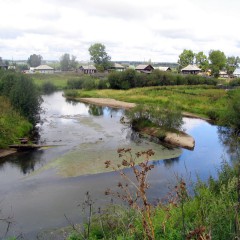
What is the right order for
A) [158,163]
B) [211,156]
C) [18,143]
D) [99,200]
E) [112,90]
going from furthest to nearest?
[112,90], [18,143], [211,156], [158,163], [99,200]

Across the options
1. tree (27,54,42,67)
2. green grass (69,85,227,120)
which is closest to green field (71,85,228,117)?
green grass (69,85,227,120)

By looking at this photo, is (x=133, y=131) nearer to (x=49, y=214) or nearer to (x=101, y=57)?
(x=49, y=214)

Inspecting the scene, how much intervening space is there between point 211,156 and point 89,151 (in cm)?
904

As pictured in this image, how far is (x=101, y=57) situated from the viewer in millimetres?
102688

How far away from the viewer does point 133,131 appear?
32.4m

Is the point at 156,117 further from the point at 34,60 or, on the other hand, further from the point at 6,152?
the point at 34,60

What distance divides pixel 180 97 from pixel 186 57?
49.8 m

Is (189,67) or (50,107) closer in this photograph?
(50,107)

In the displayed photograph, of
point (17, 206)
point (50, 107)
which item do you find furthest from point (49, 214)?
point (50, 107)

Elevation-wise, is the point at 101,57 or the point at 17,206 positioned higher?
the point at 101,57

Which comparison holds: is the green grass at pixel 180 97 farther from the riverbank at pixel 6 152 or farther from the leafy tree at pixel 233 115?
the riverbank at pixel 6 152

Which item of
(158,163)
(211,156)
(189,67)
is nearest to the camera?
(158,163)

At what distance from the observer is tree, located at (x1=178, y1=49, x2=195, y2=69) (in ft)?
320

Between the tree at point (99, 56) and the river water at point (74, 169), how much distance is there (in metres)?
66.9
